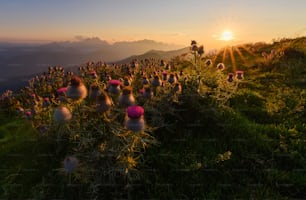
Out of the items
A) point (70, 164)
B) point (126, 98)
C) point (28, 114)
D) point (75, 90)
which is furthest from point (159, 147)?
point (28, 114)

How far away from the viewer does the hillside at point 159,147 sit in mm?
5143

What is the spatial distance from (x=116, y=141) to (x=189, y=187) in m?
1.42

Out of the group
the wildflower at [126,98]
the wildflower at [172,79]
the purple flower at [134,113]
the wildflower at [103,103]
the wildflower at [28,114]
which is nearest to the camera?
the purple flower at [134,113]

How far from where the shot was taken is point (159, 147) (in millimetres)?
6363

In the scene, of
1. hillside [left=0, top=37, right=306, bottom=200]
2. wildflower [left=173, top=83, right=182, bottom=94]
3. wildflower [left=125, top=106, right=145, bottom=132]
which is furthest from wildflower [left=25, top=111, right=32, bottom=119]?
wildflower [left=125, top=106, right=145, bottom=132]

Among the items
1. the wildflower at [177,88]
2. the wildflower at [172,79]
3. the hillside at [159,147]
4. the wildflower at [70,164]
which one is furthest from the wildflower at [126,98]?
the wildflower at [172,79]

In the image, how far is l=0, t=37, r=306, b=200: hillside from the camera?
5.14 m

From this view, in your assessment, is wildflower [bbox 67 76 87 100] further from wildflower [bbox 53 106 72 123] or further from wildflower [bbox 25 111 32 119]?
wildflower [bbox 25 111 32 119]

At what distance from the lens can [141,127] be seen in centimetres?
461

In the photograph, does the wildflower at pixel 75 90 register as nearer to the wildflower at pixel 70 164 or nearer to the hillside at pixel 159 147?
the hillside at pixel 159 147

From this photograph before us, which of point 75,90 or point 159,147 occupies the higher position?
point 75,90

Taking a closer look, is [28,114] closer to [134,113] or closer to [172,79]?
[172,79]

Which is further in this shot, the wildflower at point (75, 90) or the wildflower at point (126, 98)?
the wildflower at point (126, 98)

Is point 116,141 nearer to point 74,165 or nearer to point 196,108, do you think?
point 74,165
